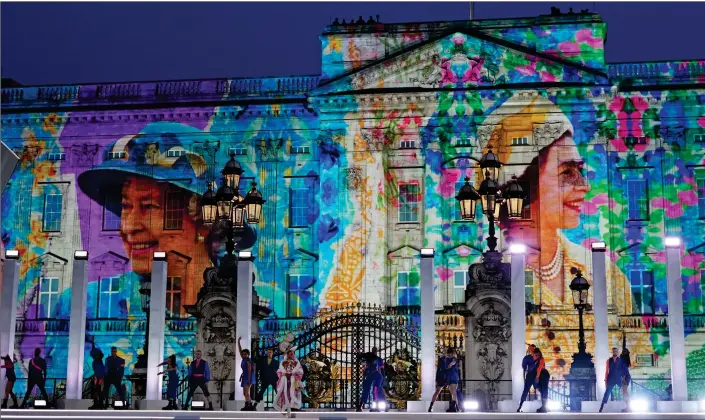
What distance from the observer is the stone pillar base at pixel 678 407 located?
843 inches

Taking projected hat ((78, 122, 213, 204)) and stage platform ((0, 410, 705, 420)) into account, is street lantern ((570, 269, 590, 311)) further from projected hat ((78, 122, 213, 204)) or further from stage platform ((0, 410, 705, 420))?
projected hat ((78, 122, 213, 204))

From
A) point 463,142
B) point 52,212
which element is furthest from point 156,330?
point 52,212

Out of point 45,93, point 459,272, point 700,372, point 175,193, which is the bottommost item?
point 700,372

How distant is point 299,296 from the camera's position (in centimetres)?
4169

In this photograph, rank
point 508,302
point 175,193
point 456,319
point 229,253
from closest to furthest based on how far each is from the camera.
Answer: point 508,302 → point 229,253 → point 456,319 → point 175,193

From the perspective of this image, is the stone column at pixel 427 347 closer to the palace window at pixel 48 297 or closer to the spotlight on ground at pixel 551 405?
the spotlight on ground at pixel 551 405

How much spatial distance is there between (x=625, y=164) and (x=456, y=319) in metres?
8.30

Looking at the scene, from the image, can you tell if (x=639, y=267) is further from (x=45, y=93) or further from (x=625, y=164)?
(x=45, y=93)

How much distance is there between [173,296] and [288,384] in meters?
23.1

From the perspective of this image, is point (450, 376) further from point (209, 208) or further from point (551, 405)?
point (209, 208)

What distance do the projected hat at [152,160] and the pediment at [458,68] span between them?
206 inches

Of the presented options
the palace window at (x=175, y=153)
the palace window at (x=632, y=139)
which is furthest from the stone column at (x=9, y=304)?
the palace window at (x=632, y=139)

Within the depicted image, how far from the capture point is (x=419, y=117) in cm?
4188

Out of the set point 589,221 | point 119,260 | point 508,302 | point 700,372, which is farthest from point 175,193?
point 508,302
